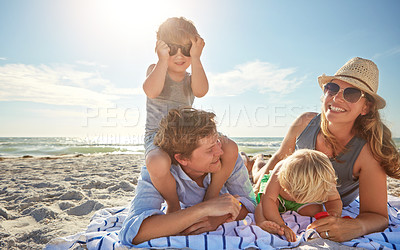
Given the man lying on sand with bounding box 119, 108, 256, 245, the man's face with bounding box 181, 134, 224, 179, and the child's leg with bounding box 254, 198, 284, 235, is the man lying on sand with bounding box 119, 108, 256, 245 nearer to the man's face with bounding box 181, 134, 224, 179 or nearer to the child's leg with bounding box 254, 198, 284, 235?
the man's face with bounding box 181, 134, 224, 179

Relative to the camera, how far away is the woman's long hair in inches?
82.0

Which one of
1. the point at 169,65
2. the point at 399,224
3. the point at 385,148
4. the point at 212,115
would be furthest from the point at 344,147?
the point at 169,65

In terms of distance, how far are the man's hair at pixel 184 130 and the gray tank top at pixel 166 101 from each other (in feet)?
2.09

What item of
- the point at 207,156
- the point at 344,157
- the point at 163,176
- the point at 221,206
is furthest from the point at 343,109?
the point at 163,176

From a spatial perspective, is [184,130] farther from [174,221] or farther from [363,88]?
[363,88]

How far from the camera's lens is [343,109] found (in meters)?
2.22

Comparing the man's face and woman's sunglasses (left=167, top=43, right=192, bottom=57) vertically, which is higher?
woman's sunglasses (left=167, top=43, right=192, bottom=57)

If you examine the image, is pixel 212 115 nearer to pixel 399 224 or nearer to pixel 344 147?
pixel 344 147

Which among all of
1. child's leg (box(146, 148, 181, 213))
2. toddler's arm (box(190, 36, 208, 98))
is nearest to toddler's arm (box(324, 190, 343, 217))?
child's leg (box(146, 148, 181, 213))

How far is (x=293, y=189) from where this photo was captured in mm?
2037

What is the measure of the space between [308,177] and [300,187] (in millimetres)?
108

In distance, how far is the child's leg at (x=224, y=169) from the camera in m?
2.15

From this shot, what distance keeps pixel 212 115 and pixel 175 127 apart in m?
0.36

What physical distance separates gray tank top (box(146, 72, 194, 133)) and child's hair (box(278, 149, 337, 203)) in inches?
55.4
